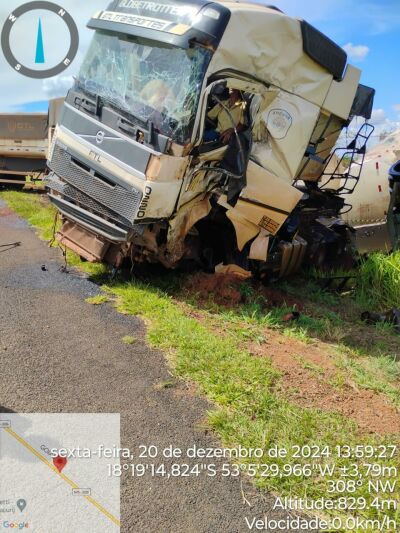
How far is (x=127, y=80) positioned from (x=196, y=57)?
85cm

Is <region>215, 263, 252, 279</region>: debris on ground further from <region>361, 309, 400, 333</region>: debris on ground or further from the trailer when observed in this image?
the trailer

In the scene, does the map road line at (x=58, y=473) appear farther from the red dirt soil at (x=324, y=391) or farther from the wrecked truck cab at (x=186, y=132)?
the wrecked truck cab at (x=186, y=132)

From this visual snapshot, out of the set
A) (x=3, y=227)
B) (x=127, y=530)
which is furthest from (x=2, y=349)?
(x=3, y=227)

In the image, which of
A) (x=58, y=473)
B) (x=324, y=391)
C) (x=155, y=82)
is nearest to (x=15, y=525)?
(x=58, y=473)

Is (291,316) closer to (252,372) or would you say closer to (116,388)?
(252,372)

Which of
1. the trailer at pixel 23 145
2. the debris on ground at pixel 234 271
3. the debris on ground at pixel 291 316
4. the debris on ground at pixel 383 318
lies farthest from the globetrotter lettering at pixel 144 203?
the trailer at pixel 23 145

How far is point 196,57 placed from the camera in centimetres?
534

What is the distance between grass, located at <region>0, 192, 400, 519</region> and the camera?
3102 mm

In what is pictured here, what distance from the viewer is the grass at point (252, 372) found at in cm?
310

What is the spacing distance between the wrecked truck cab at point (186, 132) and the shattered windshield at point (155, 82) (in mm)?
12

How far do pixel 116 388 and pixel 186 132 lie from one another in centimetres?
288

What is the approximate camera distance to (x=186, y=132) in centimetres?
534

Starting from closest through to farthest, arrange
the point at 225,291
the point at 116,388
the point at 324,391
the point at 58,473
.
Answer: the point at 58,473
the point at 116,388
the point at 324,391
the point at 225,291

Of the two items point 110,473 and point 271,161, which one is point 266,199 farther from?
point 110,473
